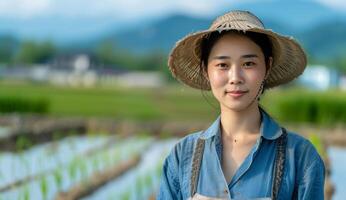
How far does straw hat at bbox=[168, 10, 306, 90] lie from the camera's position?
1604mm

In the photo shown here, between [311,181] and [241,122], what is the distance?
0.64ft

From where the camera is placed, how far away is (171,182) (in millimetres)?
1627

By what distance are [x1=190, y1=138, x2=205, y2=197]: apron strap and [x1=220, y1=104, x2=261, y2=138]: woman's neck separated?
0.06 meters

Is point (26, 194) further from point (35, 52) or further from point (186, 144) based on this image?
point (35, 52)

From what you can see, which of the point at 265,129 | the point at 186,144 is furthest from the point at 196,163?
the point at 265,129

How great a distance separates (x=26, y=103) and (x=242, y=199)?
10151 millimetres

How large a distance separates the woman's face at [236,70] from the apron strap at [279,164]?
0.10m

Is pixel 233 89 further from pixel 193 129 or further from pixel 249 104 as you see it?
pixel 193 129

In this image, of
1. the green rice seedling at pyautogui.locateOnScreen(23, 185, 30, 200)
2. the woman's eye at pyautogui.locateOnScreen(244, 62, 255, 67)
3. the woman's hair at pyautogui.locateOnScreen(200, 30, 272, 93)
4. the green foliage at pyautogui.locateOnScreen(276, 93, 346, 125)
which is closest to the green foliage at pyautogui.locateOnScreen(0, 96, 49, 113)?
the green foliage at pyautogui.locateOnScreen(276, 93, 346, 125)

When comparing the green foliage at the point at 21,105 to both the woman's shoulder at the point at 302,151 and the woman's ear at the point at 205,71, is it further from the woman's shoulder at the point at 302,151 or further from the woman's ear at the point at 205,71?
the woman's shoulder at the point at 302,151

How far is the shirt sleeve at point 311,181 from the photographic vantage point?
155 cm

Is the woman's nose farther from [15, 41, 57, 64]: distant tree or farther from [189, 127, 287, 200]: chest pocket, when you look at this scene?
[15, 41, 57, 64]: distant tree

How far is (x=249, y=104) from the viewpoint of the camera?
63.5 inches

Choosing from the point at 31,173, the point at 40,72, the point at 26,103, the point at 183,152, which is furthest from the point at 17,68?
the point at 183,152
